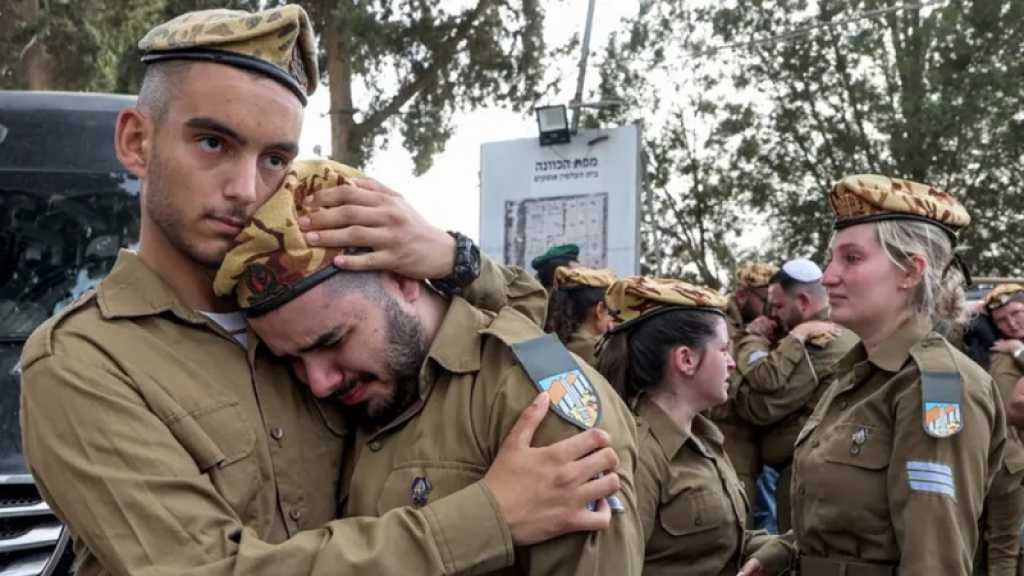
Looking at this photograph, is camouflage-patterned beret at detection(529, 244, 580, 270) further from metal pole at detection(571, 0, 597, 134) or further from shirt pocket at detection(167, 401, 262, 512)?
metal pole at detection(571, 0, 597, 134)

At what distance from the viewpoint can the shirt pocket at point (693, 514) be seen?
3461 millimetres

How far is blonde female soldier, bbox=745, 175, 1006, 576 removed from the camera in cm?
288

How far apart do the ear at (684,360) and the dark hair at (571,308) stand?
1.96m

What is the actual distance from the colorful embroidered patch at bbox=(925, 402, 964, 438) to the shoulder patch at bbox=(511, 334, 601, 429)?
1.35m

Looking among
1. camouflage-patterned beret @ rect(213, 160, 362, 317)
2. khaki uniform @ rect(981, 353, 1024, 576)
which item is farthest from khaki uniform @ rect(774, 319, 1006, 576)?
camouflage-patterned beret @ rect(213, 160, 362, 317)

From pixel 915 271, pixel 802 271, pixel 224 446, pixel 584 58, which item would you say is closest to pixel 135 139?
pixel 224 446

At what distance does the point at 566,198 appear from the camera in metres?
9.77

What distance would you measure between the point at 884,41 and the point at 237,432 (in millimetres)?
21904

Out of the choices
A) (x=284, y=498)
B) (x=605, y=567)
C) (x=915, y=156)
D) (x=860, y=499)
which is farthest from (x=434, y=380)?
(x=915, y=156)

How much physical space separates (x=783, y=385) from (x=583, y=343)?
1.23 m

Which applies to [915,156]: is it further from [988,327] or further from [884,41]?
[988,327]

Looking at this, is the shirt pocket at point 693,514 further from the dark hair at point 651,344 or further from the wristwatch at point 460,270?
the wristwatch at point 460,270

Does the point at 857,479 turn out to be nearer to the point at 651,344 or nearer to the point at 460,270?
the point at 651,344

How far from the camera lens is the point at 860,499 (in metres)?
3.09
